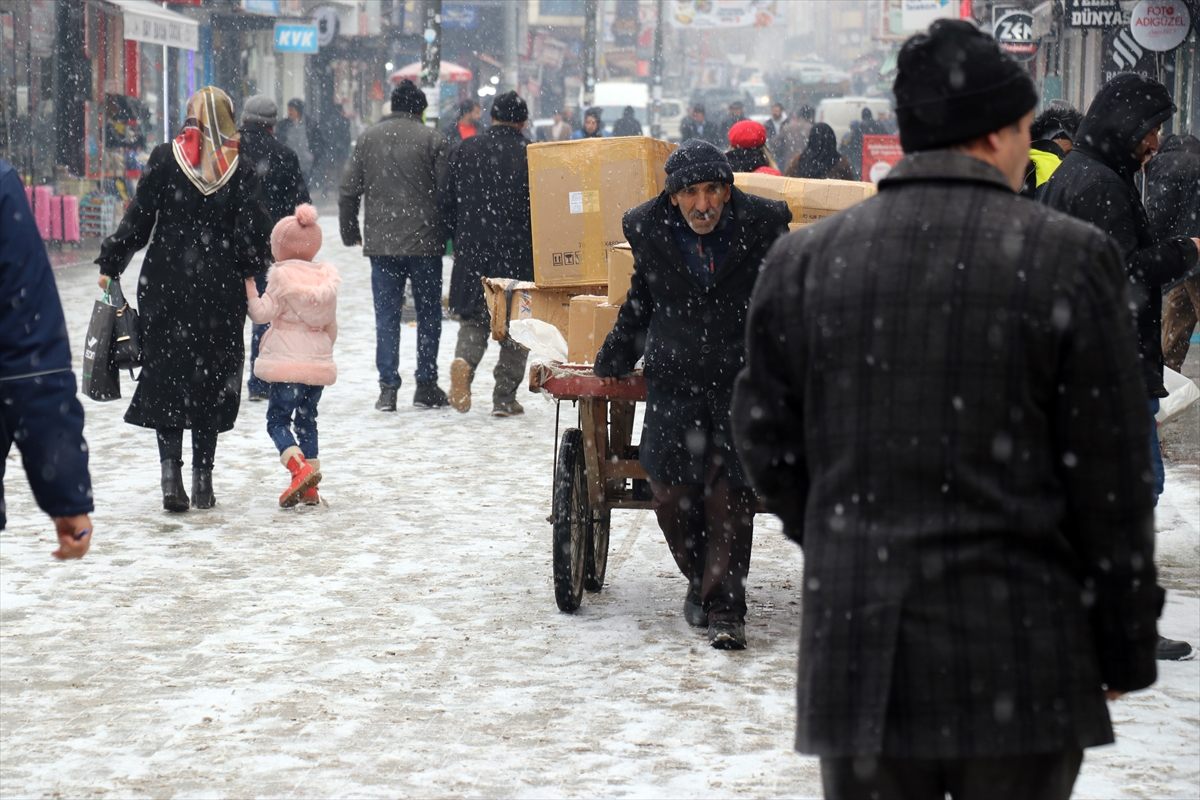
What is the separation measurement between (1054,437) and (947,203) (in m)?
0.39

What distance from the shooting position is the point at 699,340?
566 cm

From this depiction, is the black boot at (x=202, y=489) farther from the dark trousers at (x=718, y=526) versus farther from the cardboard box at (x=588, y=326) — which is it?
the dark trousers at (x=718, y=526)

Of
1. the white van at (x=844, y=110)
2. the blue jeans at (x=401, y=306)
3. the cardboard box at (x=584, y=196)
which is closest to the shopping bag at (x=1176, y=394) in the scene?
the cardboard box at (x=584, y=196)

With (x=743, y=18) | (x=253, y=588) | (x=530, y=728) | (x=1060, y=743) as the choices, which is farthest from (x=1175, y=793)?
(x=743, y=18)

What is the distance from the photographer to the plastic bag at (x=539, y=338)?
20.8ft

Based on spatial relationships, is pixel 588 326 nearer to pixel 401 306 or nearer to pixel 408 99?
pixel 401 306

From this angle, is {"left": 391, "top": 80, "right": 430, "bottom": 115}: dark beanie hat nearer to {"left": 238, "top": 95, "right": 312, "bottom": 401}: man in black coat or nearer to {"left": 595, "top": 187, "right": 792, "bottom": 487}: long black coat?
{"left": 238, "top": 95, "right": 312, "bottom": 401}: man in black coat

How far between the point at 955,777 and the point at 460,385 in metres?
8.65

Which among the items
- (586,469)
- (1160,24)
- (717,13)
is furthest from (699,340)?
(717,13)

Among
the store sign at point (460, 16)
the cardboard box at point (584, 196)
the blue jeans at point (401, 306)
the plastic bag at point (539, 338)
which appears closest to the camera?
the plastic bag at point (539, 338)

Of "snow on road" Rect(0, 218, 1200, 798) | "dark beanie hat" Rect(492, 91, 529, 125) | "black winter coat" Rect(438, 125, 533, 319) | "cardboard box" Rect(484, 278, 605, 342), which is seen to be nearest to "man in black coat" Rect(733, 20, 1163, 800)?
"snow on road" Rect(0, 218, 1200, 798)

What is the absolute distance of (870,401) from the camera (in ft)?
8.11

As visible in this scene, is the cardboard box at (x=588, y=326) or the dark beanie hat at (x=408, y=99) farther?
the dark beanie hat at (x=408, y=99)

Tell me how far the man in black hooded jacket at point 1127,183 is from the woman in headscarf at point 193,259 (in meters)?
4.03
